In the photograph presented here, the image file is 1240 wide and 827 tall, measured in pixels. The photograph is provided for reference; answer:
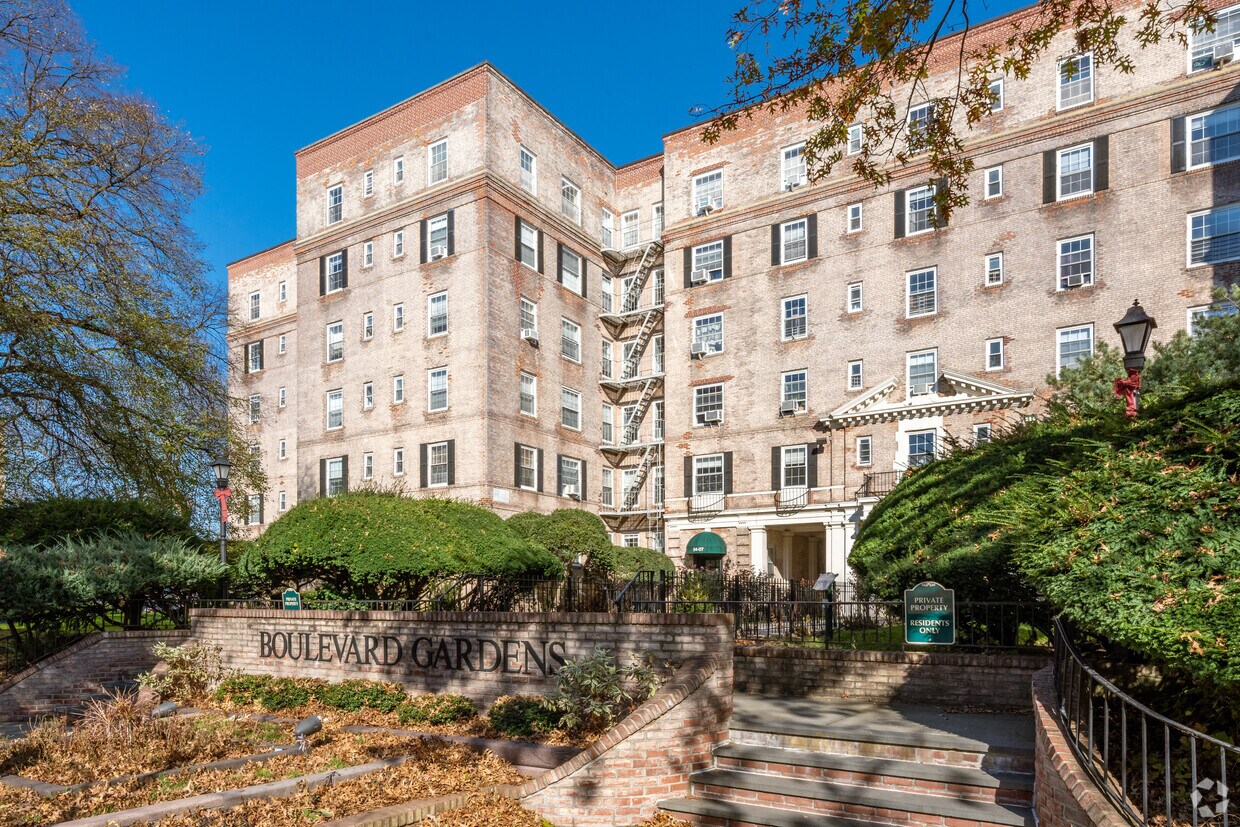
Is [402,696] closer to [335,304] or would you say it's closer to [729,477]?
[729,477]

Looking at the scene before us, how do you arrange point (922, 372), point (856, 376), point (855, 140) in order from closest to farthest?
point (922, 372) < point (856, 376) < point (855, 140)

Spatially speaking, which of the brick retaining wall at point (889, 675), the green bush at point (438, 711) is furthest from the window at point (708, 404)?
the green bush at point (438, 711)

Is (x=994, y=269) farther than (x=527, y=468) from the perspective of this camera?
No

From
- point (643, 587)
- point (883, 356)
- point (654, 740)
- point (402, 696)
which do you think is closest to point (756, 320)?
point (883, 356)

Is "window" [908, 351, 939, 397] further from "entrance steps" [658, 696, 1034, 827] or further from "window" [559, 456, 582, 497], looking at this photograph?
"entrance steps" [658, 696, 1034, 827]

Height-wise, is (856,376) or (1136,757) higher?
(856,376)

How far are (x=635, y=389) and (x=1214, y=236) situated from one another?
23.1 metres

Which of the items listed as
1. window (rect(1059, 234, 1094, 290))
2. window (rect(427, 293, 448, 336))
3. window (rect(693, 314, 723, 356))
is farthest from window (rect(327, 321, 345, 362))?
window (rect(1059, 234, 1094, 290))

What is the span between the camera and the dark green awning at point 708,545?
34.3 metres

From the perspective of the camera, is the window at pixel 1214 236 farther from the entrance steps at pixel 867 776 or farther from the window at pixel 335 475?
the window at pixel 335 475

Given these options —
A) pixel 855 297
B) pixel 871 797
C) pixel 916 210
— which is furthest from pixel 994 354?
pixel 871 797

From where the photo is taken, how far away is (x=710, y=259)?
37.2 m

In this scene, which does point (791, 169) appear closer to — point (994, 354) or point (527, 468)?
point (994, 354)

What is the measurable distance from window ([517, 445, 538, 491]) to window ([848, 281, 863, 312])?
13785 millimetres
